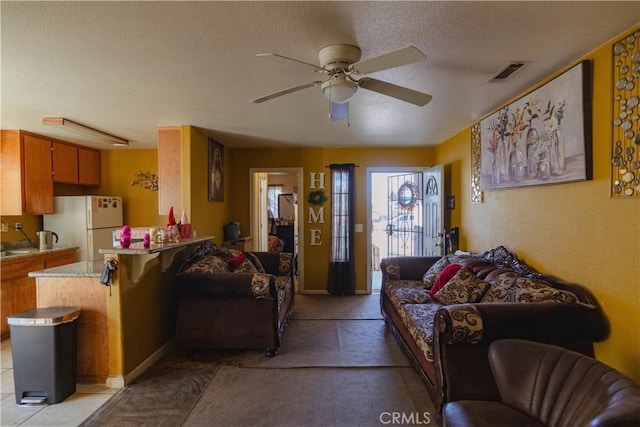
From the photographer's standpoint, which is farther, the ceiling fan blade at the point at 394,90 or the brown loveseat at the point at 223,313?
the brown loveseat at the point at 223,313

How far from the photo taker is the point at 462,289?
294 centimetres

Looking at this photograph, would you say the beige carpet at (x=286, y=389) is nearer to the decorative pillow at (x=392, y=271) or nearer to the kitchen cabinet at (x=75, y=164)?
the decorative pillow at (x=392, y=271)

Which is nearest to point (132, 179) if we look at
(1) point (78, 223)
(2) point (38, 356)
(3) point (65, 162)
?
(3) point (65, 162)

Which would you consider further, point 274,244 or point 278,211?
point 278,211

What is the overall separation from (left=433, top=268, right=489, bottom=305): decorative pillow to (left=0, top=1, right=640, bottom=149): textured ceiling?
160 centimetres

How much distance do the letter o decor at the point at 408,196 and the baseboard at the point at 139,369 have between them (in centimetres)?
437

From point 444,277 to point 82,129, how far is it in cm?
434

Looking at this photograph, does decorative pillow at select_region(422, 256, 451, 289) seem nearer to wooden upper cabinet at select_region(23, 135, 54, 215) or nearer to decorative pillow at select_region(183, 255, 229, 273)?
decorative pillow at select_region(183, 255, 229, 273)

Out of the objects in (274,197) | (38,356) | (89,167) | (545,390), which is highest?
(89,167)

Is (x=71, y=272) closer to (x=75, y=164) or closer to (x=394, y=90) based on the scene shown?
(x=394, y=90)

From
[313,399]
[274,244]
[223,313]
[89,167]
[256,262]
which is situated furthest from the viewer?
[274,244]

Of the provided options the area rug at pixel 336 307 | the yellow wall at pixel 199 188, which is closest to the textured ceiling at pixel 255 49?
the yellow wall at pixel 199 188

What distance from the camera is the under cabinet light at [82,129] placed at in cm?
353

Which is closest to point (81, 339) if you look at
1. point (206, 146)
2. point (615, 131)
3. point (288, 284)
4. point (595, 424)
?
point (288, 284)
